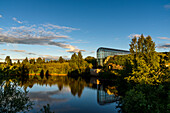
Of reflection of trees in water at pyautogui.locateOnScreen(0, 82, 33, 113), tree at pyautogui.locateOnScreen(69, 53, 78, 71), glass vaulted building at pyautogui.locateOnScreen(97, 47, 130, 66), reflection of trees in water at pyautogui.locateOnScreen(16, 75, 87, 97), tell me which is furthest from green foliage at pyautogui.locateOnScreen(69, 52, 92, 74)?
reflection of trees in water at pyautogui.locateOnScreen(0, 82, 33, 113)

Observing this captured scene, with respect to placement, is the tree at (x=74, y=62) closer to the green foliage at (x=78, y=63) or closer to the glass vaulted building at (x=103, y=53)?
the green foliage at (x=78, y=63)

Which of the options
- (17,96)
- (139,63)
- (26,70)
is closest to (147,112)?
(139,63)

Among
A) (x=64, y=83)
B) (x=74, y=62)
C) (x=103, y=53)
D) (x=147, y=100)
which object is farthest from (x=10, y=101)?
(x=103, y=53)

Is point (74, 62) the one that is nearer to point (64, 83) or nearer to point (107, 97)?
point (64, 83)

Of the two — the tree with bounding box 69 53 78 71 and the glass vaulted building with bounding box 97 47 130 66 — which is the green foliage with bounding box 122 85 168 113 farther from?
the glass vaulted building with bounding box 97 47 130 66

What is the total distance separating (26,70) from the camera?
78.1 metres

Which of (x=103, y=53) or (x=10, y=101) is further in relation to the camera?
(x=103, y=53)

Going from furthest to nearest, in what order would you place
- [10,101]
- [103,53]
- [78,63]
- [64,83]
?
[103,53]
[78,63]
[64,83]
[10,101]

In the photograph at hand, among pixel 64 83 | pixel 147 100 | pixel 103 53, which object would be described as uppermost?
pixel 103 53

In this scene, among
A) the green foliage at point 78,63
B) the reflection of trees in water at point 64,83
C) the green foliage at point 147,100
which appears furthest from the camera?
the green foliage at point 78,63

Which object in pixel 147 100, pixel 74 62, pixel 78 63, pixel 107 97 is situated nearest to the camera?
pixel 147 100

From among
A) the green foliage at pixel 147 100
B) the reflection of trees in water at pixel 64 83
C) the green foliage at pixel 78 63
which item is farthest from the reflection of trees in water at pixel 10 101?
the green foliage at pixel 78 63

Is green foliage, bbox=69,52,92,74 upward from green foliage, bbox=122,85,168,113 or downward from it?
upward

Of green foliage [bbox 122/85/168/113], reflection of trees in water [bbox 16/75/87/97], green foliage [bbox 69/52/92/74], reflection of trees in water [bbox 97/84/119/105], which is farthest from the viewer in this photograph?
green foliage [bbox 69/52/92/74]
